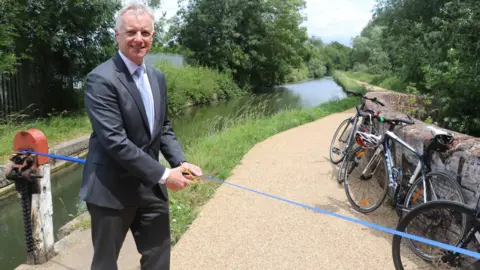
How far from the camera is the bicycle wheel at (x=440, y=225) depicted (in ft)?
8.50

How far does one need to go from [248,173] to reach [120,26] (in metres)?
4.60

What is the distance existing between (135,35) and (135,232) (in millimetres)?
1173

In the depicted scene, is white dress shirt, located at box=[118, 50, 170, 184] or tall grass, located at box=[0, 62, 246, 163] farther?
tall grass, located at box=[0, 62, 246, 163]

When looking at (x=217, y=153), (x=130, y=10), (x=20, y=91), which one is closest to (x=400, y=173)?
(x=130, y=10)

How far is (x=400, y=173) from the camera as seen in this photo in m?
4.17

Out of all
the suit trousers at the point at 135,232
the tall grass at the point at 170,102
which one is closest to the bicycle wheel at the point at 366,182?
the suit trousers at the point at 135,232

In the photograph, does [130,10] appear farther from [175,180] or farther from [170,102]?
[170,102]

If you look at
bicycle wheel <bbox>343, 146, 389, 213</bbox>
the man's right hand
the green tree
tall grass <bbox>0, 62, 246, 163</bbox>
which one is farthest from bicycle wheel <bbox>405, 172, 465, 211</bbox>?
the green tree

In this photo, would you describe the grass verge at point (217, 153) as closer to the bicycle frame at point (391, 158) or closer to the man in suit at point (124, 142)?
the man in suit at point (124, 142)

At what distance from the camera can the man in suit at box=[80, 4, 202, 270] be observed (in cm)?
195

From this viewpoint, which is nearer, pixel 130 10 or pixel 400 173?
pixel 130 10

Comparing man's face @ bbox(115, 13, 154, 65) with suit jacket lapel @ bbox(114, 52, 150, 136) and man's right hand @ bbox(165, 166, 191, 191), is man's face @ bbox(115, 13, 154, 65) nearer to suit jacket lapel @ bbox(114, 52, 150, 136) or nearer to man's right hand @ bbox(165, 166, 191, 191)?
suit jacket lapel @ bbox(114, 52, 150, 136)

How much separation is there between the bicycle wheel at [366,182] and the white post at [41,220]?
3.34 metres

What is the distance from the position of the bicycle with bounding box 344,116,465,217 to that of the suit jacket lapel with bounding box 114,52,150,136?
8.77ft
